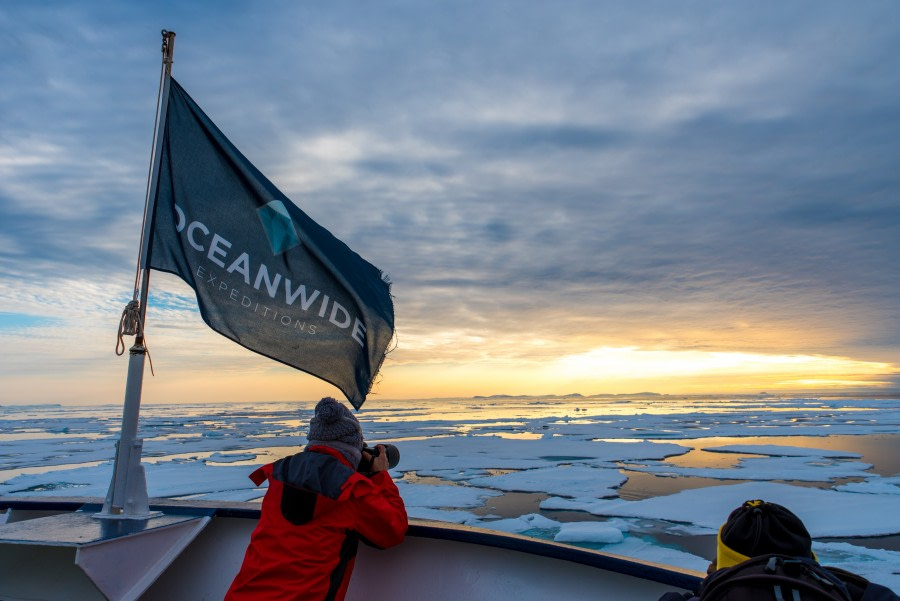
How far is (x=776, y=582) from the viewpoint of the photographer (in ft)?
4.24

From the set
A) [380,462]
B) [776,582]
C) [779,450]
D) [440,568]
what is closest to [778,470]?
[779,450]

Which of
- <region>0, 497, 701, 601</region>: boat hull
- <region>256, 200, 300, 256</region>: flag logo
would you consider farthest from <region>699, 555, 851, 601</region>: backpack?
<region>256, 200, 300, 256</region>: flag logo

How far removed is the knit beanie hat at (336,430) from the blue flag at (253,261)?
2.98 ft

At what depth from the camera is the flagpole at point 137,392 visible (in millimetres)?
2799

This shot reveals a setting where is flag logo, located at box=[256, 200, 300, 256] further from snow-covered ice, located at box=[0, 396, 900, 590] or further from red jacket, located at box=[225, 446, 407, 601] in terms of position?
snow-covered ice, located at box=[0, 396, 900, 590]

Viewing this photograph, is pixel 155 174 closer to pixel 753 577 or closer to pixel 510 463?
pixel 753 577

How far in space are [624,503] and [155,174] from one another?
7.71 meters

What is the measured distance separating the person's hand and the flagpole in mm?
1035

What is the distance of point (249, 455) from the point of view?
16.2 meters

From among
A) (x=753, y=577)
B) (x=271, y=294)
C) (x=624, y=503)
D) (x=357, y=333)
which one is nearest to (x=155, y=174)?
(x=271, y=294)

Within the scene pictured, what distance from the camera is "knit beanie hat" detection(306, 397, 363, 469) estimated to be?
2.34 metres

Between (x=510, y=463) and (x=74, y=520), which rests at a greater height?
A: (x=74, y=520)

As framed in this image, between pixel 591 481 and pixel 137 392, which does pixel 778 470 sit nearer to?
pixel 591 481

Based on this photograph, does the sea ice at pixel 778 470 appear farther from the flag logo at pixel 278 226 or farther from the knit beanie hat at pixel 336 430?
the knit beanie hat at pixel 336 430
